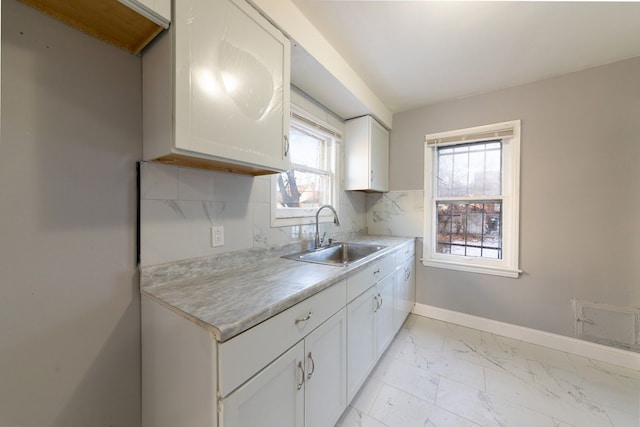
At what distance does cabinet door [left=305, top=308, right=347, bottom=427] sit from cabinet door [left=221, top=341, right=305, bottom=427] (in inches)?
2.2

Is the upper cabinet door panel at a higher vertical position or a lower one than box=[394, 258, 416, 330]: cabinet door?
higher

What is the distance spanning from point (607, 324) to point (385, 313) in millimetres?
1813

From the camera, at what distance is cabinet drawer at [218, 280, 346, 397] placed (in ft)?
2.25

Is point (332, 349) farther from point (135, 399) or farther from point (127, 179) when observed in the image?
point (127, 179)

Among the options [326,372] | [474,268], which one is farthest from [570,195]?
[326,372]

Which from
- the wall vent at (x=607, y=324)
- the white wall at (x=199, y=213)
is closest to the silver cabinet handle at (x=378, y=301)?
the white wall at (x=199, y=213)

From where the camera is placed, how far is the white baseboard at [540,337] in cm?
181

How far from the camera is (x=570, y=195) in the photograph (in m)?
1.97

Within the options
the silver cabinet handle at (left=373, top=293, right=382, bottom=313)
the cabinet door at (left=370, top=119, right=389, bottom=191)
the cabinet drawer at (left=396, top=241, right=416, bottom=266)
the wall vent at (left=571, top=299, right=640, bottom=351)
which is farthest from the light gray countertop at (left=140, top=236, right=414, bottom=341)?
the wall vent at (left=571, top=299, right=640, bottom=351)

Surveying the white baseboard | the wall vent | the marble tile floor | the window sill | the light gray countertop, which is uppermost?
the light gray countertop

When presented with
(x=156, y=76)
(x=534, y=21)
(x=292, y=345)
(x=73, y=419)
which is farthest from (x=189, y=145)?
(x=534, y=21)

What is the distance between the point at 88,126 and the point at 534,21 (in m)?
2.45

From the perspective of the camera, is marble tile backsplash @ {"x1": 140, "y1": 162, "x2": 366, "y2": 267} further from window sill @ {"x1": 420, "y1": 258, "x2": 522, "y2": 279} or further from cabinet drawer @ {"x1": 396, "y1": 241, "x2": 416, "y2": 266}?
window sill @ {"x1": 420, "y1": 258, "x2": 522, "y2": 279}

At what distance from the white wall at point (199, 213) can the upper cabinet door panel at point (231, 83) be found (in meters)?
0.33
